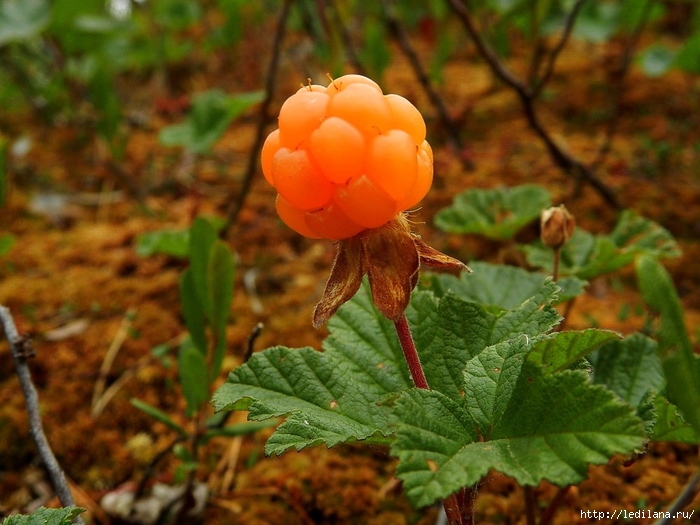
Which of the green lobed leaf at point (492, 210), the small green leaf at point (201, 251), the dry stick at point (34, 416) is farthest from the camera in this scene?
the green lobed leaf at point (492, 210)

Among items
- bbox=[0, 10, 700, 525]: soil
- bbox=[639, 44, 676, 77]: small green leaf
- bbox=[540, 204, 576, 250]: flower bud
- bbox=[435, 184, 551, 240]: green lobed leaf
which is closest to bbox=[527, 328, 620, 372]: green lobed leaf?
bbox=[0, 10, 700, 525]: soil

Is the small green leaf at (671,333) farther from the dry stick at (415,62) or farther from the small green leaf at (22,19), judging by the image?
the small green leaf at (22,19)

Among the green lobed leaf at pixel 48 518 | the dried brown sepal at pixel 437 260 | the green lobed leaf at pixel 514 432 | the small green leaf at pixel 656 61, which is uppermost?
the dried brown sepal at pixel 437 260

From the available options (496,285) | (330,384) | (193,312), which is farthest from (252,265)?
(330,384)

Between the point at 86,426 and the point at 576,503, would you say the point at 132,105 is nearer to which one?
the point at 86,426

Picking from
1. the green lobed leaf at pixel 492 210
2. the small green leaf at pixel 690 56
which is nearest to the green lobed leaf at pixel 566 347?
the green lobed leaf at pixel 492 210

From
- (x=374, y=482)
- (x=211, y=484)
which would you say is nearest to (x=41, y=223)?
(x=211, y=484)

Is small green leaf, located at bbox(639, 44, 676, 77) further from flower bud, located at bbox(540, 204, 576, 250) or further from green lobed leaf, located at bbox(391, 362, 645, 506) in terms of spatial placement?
green lobed leaf, located at bbox(391, 362, 645, 506)

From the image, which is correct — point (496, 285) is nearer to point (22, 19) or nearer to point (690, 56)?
point (690, 56)
